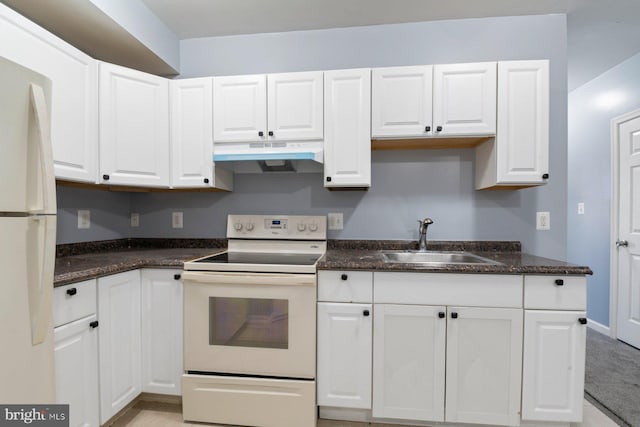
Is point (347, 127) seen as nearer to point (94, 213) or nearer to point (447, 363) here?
point (447, 363)

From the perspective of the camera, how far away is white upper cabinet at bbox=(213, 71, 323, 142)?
1.91 meters

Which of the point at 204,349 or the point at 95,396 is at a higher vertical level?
the point at 204,349

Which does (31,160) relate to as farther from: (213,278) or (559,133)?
(559,133)

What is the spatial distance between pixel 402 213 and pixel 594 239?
2.38 metres

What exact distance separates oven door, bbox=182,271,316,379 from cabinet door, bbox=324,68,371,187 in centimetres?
72

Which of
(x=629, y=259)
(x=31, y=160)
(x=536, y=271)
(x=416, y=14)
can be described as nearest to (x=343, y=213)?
(x=536, y=271)

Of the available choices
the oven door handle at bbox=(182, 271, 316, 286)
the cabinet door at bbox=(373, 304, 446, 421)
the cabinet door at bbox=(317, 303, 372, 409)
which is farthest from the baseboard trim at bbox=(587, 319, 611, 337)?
the oven door handle at bbox=(182, 271, 316, 286)

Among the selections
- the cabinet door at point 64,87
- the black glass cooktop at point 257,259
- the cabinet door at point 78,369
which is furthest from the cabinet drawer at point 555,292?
the cabinet door at point 64,87

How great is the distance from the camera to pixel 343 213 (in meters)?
2.19

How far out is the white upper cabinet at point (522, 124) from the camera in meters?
1.76

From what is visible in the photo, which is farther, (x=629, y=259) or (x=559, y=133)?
(x=629, y=259)

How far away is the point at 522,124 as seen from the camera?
69.9 inches

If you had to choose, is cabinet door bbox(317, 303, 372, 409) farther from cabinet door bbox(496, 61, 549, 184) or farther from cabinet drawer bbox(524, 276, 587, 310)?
cabinet door bbox(496, 61, 549, 184)

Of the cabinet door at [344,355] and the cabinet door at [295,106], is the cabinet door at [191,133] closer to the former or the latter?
the cabinet door at [295,106]
